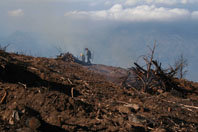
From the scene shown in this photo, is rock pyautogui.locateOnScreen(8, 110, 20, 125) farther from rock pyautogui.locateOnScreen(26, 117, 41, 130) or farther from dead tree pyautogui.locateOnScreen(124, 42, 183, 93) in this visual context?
dead tree pyautogui.locateOnScreen(124, 42, 183, 93)

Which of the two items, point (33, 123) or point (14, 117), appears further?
point (14, 117)

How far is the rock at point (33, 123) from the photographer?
308 centimetres

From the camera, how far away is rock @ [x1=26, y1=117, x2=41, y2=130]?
10.1ft

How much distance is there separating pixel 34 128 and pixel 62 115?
0.54 metres

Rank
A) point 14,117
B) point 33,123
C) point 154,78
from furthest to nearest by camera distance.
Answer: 1. point 154,78
2. point 14,117
3. point 33,123

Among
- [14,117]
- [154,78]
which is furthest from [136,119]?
[154,78]

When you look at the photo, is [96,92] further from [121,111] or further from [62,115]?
[62,115]

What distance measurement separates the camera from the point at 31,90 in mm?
4047

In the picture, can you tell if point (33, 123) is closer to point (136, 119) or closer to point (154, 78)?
point (136, 119)

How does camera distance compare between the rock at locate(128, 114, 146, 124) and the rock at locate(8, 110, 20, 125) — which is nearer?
the rock at locate(8, 110, 20, 125)

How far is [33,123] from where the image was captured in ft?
10.2

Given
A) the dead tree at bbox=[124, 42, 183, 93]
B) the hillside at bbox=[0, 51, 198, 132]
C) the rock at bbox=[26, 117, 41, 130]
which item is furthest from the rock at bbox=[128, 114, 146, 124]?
the dead tree at bbox=[124, 42, 183, 93]

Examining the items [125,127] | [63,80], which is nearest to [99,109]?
[125,127]

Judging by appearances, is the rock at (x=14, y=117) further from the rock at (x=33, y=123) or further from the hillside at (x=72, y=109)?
the rock at (x=33, y=123)
